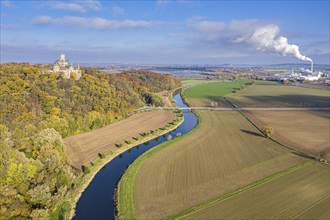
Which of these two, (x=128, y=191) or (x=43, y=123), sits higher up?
(x=43, y=123)

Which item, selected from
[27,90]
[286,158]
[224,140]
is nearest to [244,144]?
[224,140]

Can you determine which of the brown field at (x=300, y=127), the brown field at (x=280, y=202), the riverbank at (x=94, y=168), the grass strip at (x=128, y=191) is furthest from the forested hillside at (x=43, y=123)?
the brown field at (x=300, y=127)

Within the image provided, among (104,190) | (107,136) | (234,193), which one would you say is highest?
(107,136)

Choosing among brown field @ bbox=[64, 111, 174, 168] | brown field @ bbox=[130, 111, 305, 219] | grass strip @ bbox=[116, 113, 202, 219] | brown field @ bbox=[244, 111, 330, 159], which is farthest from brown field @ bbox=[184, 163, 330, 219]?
brown field @ bbox=[64, 111, 174, 168]

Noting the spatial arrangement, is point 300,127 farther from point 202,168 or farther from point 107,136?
point 107,136

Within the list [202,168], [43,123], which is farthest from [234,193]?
[43,123]

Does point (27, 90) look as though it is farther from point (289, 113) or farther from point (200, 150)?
point (289, 113)
